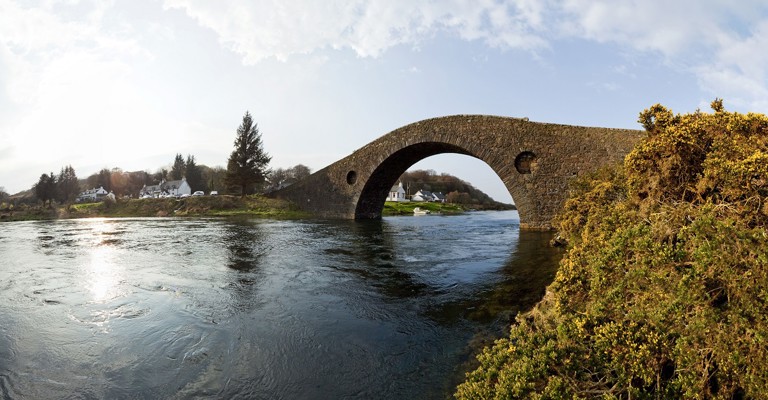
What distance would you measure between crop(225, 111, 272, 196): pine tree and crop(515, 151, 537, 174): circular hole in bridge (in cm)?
3867

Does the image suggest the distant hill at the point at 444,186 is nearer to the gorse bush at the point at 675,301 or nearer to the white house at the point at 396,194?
the white house at the point at 396,194

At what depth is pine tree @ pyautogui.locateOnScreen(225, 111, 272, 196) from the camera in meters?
50.9

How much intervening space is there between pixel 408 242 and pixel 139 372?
14.3m

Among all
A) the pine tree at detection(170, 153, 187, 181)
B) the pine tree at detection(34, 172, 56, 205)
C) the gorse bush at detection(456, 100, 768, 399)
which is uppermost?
the pine tree at detection(170, 153, 187, 181)

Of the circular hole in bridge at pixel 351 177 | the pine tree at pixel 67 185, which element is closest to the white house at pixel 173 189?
the pine tree at pixel 67 185

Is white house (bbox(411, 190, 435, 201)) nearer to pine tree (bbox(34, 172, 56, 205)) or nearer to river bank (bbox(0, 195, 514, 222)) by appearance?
river bank (bbox(0, 195, 514, 222))

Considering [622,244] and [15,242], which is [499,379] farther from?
[15,242]

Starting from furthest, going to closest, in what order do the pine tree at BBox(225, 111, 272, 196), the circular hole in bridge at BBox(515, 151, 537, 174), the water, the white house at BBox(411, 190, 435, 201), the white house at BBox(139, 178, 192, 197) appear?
the white house at BBox(411, 190, 435, 201), the white house at BBox(139, 178, 192, 197), the pine tree at BBox(225, 111, 272, 196), the circular hole in bridge at BBox(515, 151, 537, 174), the water

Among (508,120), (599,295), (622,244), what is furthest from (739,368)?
(508,120)

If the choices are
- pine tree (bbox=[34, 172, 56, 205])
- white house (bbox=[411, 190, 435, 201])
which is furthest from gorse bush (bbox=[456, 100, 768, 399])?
white house (bbox=[411, 190, 435, 201])

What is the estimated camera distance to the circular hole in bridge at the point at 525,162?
23.8 meters

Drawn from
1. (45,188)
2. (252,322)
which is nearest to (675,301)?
(252,322)

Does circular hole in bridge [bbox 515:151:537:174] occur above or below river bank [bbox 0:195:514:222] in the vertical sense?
above

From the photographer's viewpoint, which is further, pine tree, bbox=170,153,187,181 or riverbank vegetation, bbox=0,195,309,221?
pine tree, bbox=170,153,187,181
